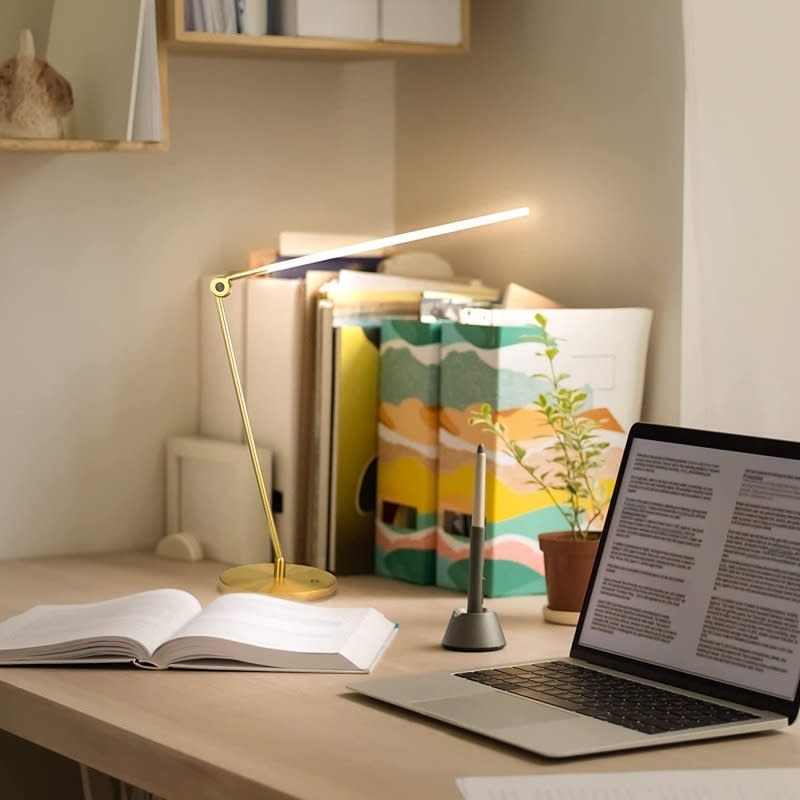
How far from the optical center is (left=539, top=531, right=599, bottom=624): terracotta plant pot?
170 centimetres

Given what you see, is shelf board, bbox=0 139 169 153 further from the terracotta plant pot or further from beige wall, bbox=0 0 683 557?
the terracotta plant pot

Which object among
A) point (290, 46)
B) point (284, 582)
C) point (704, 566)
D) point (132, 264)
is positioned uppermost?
point (290, 46)

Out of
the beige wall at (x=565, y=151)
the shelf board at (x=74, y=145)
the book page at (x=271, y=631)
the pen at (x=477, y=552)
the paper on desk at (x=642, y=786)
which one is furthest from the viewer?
the beige wall at (x=565, y=151)

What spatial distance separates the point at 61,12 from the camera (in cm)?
198

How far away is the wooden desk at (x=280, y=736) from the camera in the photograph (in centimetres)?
114

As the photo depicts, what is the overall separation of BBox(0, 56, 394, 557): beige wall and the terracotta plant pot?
2.38ft

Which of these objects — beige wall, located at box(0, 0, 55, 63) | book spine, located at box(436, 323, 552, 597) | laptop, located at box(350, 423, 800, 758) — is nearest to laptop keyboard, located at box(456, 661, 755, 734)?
laptop, located at box(350, 423, 800, 758)

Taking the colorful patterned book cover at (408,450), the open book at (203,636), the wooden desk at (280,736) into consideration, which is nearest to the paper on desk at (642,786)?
the wooden desk at (280,736)

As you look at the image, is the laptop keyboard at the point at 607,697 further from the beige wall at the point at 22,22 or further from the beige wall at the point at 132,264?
the beige wall at the point at 22,22

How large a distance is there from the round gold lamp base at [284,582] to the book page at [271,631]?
17 centimetres

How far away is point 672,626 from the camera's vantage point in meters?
1.39

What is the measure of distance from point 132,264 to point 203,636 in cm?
83

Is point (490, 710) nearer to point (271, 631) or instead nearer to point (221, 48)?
point (271, 631)

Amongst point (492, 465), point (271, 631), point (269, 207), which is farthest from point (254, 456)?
point (269, 207)
